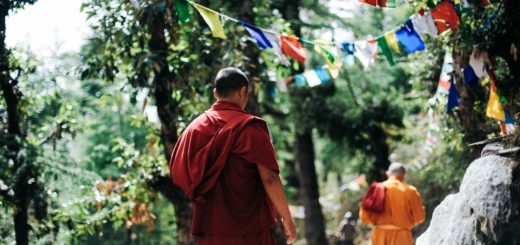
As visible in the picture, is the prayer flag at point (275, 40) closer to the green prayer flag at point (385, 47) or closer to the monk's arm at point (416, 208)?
the green prayer flag at point (385, 47)

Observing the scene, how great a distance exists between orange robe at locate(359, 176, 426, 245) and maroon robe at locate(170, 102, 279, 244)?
4585 millimetres

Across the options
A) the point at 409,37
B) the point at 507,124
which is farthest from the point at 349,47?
the point at 507,124

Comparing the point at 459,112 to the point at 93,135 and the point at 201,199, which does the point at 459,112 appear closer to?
the point at 201,199

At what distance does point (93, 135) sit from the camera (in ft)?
48.8

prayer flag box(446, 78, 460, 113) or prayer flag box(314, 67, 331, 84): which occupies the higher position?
prayer flag box(314, 67, 331, 84)

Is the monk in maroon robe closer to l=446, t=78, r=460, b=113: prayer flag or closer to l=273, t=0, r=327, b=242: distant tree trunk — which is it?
l=446, t=78, r=460, b=113: prayer flag

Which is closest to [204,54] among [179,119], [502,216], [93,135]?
[179,119]

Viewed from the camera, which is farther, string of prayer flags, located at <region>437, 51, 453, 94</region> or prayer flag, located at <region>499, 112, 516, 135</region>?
string of prayer flags, located at <region>437, 51, 453, 94</region>

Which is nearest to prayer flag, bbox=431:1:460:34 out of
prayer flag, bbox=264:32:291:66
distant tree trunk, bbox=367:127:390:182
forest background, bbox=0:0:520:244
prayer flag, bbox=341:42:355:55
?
forest background, bbox=0:0:520:244

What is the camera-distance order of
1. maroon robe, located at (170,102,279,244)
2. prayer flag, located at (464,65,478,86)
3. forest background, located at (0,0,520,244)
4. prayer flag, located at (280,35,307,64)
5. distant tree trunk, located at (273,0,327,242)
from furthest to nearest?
1. distant tree trunk, located at (273,0,327,242)
2. prayer flag, located at (280,35,307,64)
3. prayer flag, located at (464,65,478,86)
4. forest background, located at (0,0,520,244)
5. maroon robe, located at (170,102,279,244)

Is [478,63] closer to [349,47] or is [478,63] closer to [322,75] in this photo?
[349,47]

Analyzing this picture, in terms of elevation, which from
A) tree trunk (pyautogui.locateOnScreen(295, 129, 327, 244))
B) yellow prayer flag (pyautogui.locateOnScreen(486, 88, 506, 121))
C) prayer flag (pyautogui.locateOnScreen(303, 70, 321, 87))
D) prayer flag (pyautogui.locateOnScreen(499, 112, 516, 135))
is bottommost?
tree trunk (pyautogui.locateOnScreen(295, 129, 327, 244))

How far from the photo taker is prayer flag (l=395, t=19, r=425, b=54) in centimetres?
836

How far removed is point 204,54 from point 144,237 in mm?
6489
